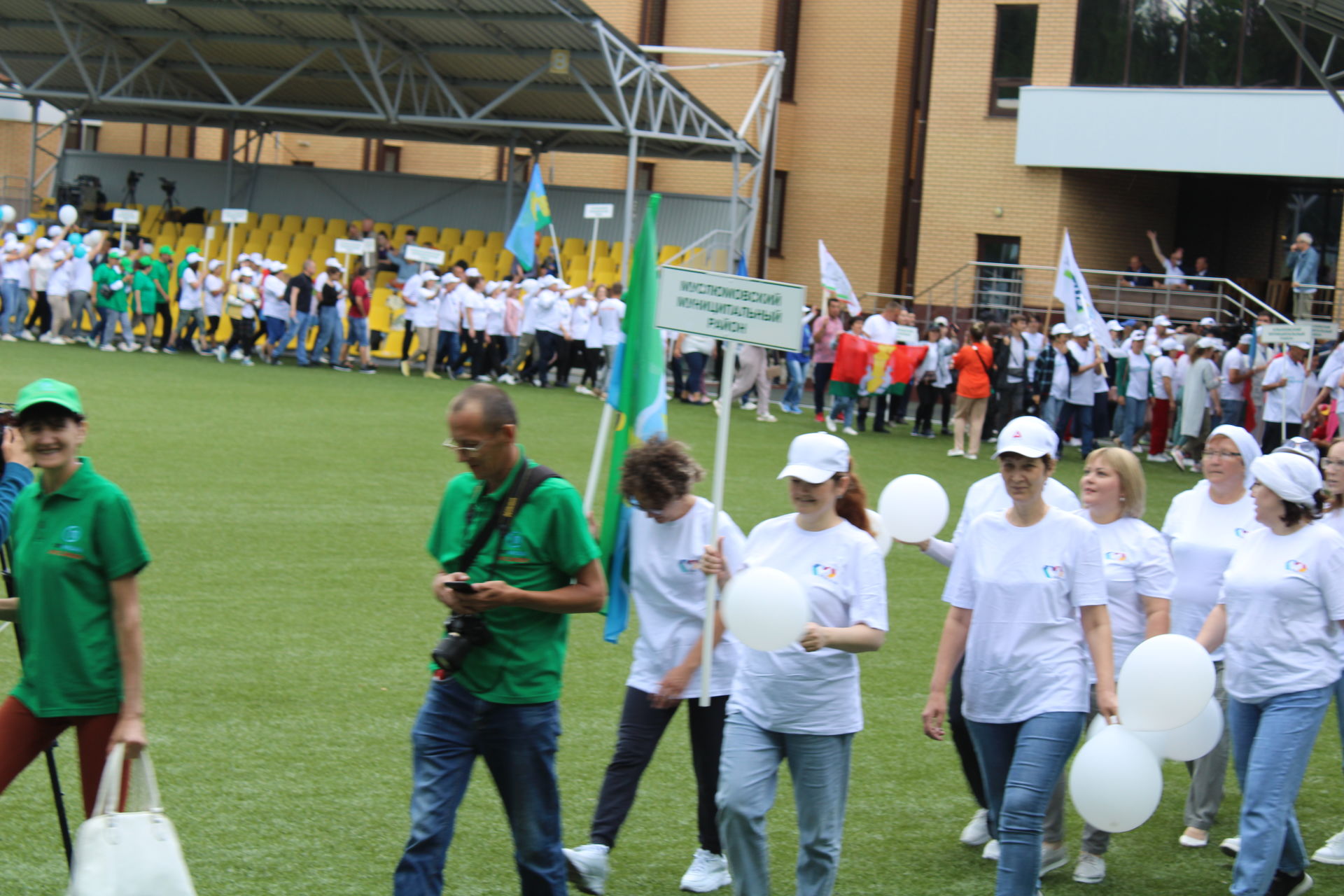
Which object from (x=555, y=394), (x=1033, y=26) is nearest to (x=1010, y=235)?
(x=1033, y=26)

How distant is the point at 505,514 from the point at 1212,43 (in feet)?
86.2

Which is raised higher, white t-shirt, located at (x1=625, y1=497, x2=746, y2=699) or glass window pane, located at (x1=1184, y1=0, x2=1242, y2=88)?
glass window pane, located at (x1=1184, y1=0, x2=1242, y2=88)

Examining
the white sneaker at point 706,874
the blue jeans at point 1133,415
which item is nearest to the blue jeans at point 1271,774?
the white sneaker at point 706,874

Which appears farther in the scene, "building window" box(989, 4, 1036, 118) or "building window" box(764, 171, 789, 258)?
"building window" box(764, 171, 789, 258)

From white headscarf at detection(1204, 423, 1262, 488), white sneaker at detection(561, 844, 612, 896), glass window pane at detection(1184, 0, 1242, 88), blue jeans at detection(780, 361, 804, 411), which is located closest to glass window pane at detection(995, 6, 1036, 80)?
glass window pane at detection(1184, 0, 1242, 88)

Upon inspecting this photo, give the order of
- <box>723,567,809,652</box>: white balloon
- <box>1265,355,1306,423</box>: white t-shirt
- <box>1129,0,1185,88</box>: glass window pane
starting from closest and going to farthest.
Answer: <box>723,567,809,652</box>: white balloon → <box>1265,355,1306,423</box>: white t-shirt → <box>1129,0,1185,88</box>: glass window pane

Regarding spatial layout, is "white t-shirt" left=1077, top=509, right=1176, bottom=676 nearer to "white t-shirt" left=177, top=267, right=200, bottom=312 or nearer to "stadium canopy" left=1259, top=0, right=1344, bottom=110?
"stadium canopy" left=1259, top=0, right=1344, bottom=110

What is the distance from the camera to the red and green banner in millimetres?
21250

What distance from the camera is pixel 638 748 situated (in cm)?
553

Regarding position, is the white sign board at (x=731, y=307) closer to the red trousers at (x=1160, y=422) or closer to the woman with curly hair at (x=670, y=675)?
the woman with curly hair at (x=670, y=675)

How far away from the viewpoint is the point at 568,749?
23.2ft

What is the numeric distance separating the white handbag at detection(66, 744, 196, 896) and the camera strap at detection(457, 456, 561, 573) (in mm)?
1152

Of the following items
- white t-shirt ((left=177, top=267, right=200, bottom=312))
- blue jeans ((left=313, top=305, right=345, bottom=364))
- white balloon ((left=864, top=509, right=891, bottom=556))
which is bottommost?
white balloon ((left=864, top=509, right=891, bottom=556))

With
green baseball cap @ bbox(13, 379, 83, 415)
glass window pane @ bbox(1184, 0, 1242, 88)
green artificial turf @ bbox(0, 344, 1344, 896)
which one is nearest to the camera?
green baseball cap @ bbox(13, 379, 83, 415)
